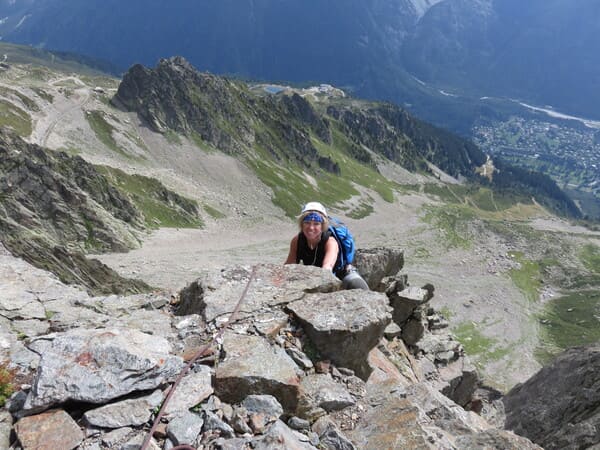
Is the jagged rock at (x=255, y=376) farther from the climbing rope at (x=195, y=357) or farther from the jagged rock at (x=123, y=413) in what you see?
the jagged rock at (x=123, y=413)

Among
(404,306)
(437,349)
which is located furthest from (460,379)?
(404,306)

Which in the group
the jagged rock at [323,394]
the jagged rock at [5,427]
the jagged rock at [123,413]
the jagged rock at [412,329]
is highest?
the jagged rock at [123,413]

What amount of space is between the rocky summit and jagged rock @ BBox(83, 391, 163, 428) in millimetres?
Answer: 21

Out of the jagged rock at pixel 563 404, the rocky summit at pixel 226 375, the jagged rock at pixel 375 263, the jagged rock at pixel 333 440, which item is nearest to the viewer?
the rocky summit at pixel 226 375

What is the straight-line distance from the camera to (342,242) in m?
14.6

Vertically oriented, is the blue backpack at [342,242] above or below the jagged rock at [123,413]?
above

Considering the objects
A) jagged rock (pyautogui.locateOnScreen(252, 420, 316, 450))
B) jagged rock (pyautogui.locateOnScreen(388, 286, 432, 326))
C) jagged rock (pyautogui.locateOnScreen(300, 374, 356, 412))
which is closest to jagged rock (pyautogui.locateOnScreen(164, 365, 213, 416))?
jagged rock (pyautogui.locateOnScreen(252, 420, 316, 450))

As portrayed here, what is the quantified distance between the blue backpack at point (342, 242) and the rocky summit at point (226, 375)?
4.52 ft

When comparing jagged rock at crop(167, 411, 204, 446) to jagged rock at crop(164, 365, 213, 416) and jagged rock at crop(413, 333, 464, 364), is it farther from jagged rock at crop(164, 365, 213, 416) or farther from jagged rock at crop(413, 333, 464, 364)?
jagged rock at crop(413, 333, 464, 364)

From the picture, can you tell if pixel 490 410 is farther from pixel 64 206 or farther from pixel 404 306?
pixel 64 206

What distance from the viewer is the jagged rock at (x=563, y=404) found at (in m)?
21.4

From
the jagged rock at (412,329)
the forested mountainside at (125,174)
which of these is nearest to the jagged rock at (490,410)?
the jagged rock at (412,329)

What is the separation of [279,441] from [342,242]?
329 inches

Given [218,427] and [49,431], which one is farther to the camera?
[218,427]
